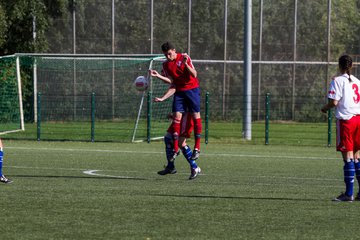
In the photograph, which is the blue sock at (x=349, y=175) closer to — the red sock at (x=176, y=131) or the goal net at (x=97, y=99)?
the red sock at (x=176, y=131)

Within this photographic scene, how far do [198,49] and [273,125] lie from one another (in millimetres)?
5555

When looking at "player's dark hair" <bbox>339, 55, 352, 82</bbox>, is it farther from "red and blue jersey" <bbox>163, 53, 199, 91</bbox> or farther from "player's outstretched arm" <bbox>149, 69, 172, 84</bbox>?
"player's outstretched arm" <bbox>149, 69, 172, 84</bbox>

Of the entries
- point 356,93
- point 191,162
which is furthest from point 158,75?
point 356,93

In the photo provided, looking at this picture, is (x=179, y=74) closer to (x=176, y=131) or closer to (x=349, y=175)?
(x=176, y=131)

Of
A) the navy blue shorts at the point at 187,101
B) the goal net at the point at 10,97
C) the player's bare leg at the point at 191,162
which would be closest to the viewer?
the player's bare leg at the point at 191,162

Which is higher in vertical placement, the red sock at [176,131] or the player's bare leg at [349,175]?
the red sock at [176,131]

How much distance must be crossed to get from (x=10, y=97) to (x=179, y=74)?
1744cm

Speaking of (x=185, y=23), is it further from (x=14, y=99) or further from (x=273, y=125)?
(x=14, y=99)

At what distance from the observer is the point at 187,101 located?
16.4 m

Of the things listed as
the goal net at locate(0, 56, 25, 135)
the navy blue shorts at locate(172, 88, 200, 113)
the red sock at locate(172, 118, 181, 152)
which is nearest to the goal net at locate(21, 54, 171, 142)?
the goal net at locate(0, 56, 25, 135)

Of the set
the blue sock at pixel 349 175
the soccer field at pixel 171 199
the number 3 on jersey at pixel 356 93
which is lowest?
the soccer field at pixel 171 199

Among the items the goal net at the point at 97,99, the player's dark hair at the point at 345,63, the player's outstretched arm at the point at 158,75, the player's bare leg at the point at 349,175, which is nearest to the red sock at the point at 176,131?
the player's outstretched arm at the point at 158,75

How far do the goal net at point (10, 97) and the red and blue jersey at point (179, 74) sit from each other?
1634cm

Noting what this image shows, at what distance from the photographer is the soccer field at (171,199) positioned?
998 cm
